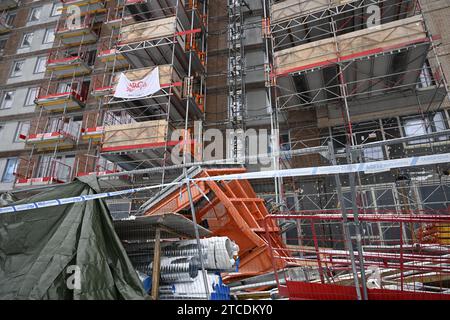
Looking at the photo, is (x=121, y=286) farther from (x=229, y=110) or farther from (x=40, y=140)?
(x=40, y=140)

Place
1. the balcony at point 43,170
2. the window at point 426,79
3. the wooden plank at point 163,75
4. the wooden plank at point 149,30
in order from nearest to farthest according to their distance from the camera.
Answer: the window at point 426,79 < the wooden plank at point 163,75 < the wooden plank at point 149,30 < the balcony at point 43,170

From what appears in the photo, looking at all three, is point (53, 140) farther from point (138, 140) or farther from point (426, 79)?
point (426, 79)

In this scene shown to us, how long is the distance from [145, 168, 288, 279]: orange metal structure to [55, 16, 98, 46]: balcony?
17714mm

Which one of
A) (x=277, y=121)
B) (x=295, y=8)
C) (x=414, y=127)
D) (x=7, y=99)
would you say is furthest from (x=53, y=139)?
(x=414, y=127)

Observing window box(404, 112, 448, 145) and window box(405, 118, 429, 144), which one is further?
window box(405, 118, 429, 144)

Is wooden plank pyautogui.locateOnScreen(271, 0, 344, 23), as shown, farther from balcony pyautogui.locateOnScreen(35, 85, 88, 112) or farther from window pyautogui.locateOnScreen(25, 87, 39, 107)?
window pyautogui.locateOnScreen(25, 87, 39, 107)

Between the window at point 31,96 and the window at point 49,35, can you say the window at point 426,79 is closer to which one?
the window at point 31,96

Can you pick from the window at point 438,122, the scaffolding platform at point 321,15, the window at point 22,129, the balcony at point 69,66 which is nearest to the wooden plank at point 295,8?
the scaffolding platform at point 321,15

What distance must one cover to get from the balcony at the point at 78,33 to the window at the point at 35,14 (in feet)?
16.5

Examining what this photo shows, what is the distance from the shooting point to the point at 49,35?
78.6 ft

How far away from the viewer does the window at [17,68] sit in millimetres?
23194

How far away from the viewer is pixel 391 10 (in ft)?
42.1

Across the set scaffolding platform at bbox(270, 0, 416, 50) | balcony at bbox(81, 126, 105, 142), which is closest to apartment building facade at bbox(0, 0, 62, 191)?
balcony at bbox(81, 126, 105, 142)

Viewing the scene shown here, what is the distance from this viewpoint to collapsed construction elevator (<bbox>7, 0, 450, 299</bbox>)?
8.06m
